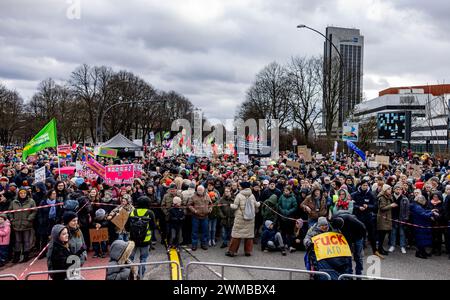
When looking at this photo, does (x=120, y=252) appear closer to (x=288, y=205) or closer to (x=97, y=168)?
(x=288, y=205)

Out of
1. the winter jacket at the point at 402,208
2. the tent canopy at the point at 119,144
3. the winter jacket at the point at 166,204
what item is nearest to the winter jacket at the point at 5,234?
the winter jacket at the point at 166,204

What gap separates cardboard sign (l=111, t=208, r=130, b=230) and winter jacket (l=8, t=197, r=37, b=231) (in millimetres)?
2406

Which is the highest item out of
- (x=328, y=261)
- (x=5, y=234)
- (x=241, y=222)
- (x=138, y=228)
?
(x=138, y=228)

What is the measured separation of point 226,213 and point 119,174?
11.7ft

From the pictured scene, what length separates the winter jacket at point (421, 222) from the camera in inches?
350

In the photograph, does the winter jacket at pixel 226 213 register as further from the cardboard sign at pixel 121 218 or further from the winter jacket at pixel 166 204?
the cardboard sign at pixel 121 218

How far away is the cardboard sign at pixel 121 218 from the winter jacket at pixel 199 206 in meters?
2.10

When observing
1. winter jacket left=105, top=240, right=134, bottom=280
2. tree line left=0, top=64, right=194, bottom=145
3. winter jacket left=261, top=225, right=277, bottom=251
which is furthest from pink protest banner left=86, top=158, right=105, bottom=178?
tree line left=0, top=64, right=194, bottom=145

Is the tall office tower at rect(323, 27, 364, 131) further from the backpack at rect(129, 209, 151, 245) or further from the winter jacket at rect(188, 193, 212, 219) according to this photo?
the backpack at rect(129, 209, 151, 245)

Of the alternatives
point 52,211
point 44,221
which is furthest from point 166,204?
point 44,221

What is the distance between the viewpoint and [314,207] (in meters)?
9.10

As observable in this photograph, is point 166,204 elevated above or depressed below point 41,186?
below

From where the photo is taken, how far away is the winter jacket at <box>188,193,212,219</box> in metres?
9.40

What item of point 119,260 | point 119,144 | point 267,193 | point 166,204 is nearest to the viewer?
point 119,260
